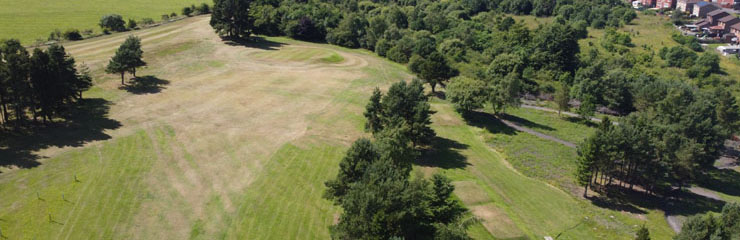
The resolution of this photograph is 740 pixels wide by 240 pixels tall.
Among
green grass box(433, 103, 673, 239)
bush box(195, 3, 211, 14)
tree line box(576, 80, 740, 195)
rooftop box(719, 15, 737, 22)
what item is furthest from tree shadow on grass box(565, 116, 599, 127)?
bush box(195, 3, 211, 14)

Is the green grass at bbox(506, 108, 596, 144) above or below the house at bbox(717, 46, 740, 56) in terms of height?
below

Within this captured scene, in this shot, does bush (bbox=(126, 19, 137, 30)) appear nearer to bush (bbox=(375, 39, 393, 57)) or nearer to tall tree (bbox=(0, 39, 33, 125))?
tall tree (bbox=(0, 39, 33, 125))

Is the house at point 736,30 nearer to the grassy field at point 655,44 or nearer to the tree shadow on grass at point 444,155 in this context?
the grassy field at point 655,44

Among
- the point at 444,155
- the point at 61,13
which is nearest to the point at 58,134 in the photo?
the point at 444,155

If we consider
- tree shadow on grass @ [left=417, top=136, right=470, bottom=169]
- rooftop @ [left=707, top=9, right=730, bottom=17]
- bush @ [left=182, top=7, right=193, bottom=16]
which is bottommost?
tree shadow on grass @ [left=417, top=136, right=470, bottom=169]

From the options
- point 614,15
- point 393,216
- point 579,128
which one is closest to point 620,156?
point 579,128

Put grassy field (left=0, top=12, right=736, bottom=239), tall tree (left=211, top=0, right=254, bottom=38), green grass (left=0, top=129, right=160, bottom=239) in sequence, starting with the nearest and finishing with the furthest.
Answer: green grass (left=0, top=129, right=160, bottom=239), grassy field (left=0, top=12, right=736, bottom=239), tall tree (left=211, top=0, right=254, bottom=38)

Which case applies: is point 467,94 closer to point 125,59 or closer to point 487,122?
point 487,122
